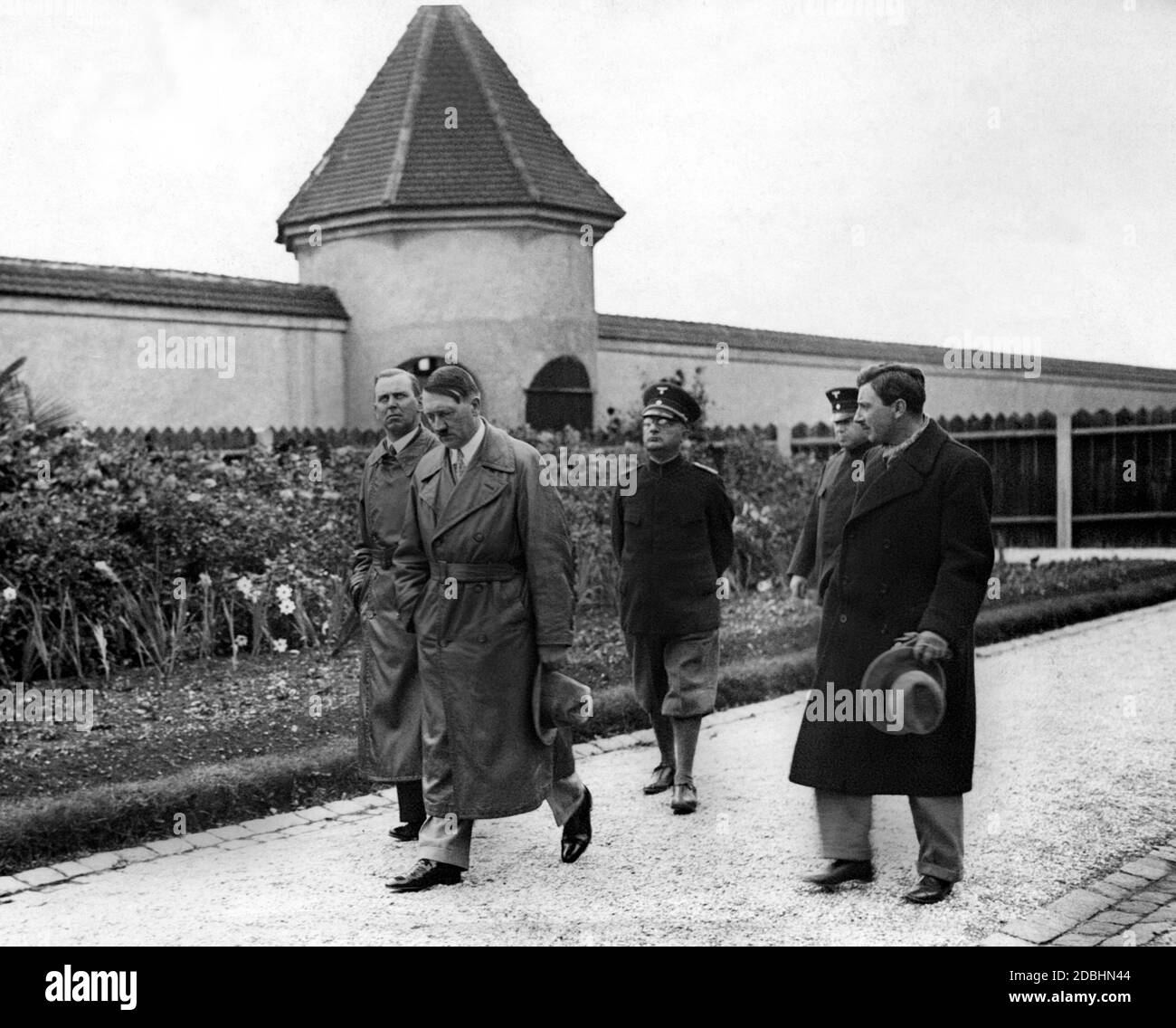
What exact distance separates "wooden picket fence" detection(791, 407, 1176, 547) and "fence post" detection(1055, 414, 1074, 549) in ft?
0.04

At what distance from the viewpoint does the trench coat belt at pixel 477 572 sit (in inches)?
229

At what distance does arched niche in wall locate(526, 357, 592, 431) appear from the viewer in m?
21.2

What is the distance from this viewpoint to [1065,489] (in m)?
20.0

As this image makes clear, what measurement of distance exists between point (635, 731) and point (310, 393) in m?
13.0

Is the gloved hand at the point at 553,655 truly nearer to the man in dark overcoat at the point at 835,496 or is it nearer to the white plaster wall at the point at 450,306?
the man in dark overcoat at the point at 835,496

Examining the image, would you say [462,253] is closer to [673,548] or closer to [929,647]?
[673,548]

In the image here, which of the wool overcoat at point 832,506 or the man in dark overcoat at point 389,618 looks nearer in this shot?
the man in dark overcoat at point 389,618

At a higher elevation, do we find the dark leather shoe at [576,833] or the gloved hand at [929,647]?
the gloved hand at [929,647]

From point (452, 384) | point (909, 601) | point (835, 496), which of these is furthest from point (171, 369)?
point (909, 601)

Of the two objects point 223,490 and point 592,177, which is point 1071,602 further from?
point 592,177

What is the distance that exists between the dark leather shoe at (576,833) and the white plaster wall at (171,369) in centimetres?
1276

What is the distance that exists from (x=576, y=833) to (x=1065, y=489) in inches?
608

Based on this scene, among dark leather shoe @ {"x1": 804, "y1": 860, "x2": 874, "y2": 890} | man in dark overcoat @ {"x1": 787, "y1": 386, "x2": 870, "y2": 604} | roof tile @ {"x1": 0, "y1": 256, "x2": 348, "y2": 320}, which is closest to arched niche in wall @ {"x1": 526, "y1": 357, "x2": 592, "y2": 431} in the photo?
roof tile @ {"x1": 0, "y1": 256, "x2": 348, "y2": 320}

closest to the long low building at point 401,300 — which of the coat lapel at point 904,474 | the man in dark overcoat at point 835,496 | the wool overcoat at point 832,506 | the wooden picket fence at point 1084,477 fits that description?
the wooden picket fence at point 1084,477
